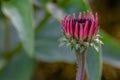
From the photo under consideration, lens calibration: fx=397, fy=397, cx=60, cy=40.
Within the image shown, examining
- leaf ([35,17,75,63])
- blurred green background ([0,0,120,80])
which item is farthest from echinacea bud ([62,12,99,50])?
leaf ([35,17,75,63])

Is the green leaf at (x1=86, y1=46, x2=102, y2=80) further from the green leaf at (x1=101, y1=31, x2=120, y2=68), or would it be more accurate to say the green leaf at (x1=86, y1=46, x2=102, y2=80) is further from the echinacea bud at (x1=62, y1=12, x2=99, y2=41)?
the green leaf at (x1=101, y1=31, x2=120, y2=68)

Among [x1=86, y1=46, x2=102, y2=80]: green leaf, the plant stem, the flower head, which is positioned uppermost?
the flower head

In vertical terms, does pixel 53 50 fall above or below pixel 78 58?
below

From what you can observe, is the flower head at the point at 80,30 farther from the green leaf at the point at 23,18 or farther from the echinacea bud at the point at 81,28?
the green leaf at the point at 23,18

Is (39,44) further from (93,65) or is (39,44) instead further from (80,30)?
(80,30)

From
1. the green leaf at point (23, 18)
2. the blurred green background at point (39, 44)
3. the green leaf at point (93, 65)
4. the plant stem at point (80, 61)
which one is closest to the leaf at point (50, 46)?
the blurred green background at point (39, 44)

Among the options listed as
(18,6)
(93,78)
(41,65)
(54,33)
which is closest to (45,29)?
(54,33)

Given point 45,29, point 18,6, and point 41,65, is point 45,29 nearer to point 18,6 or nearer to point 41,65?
point 41,65
